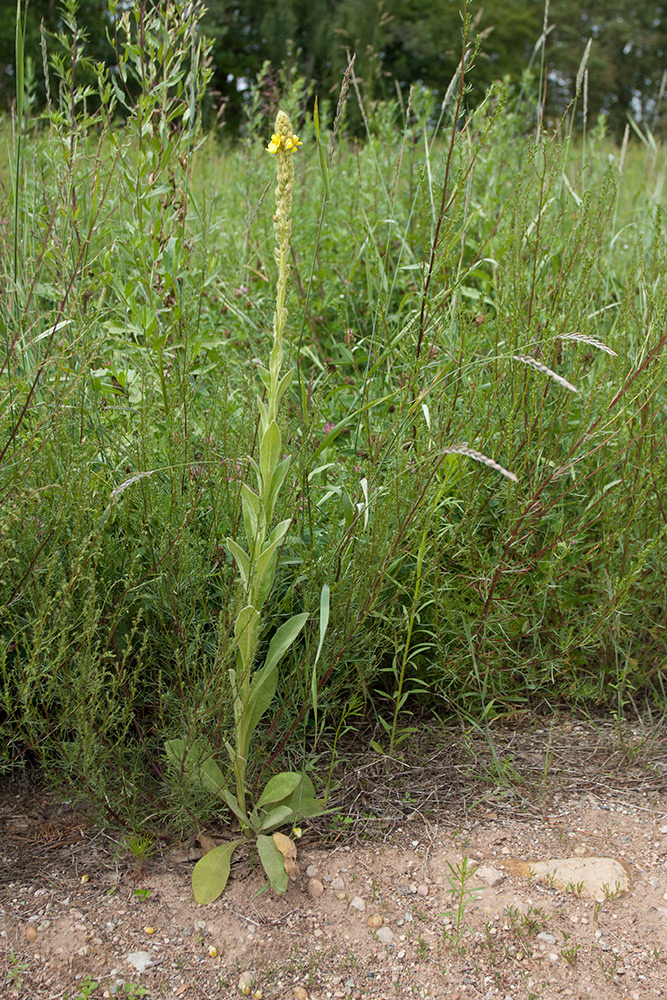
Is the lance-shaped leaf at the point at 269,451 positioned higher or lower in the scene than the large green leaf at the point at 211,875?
higher

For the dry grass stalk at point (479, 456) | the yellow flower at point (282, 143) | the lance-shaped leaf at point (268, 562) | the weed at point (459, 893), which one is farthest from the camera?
the weed at point (459, 893)

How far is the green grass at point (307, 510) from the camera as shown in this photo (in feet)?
5.69

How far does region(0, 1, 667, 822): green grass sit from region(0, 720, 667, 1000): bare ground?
0.17m

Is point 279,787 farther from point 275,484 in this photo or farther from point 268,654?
point 275,484

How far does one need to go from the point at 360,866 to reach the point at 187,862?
40 centimetres

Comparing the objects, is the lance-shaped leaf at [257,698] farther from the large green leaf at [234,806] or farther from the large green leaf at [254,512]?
the large green leaf at [254,512]

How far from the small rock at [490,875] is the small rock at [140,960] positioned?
74 cm

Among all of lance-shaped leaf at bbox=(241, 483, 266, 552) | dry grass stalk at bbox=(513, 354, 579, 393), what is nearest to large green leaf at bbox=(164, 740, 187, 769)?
lance-shaped leaf at bbox=(241, 483, 266, 552)

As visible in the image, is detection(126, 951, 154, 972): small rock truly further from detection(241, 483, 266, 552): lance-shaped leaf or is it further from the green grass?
detection(241, 483, 266, 552): lance-shaped leaf

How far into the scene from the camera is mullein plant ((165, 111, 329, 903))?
1.44 m

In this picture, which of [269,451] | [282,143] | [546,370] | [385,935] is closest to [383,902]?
[385,935]

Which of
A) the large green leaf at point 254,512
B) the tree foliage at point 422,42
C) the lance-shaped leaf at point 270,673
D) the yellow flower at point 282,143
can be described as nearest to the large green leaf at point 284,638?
the lance-shaped leaf at point 270,673

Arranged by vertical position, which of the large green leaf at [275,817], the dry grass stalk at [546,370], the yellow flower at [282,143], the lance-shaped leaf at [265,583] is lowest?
the large green leaf at [275,817]

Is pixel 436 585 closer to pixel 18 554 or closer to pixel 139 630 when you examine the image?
pixel 139 630
